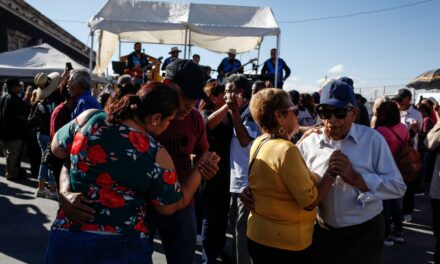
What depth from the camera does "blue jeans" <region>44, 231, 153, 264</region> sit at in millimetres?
1724

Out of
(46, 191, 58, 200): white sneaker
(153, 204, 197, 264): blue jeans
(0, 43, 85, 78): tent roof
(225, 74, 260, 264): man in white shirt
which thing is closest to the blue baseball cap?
(225, 74, 260, 264): man in white shirt

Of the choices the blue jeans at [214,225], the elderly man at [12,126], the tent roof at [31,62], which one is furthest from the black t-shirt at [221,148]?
the tent roof at [31,62]

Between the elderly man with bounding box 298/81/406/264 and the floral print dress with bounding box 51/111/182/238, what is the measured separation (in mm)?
1094

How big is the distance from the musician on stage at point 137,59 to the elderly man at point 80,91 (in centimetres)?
538

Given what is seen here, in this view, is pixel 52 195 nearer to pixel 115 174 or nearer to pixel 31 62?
pixel 115 174

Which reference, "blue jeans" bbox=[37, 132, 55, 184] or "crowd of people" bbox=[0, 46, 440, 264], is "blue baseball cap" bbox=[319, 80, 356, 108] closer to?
"crowd of people" bbox=[0, 46, 440, 264]

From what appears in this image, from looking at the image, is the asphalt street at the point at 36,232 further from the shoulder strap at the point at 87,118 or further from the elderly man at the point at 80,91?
the shoulder strap at the point at 87,118

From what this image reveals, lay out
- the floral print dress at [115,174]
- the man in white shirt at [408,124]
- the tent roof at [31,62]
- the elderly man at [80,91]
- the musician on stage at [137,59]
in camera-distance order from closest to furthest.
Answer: the floral print dress at [115,174]
the elderly man at [80,91]
the man in white shirt at [408,124]
the musician on stage at [137,59]
the tent roof at [31,62]

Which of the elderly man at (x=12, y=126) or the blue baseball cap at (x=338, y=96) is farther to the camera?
the elderly man at (x=12, y=126)

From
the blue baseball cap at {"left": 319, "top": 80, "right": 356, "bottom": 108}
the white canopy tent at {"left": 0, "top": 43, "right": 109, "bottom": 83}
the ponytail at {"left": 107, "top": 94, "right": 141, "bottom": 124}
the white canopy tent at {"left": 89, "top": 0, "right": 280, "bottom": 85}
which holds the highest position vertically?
the white canopy tent at {"left": 89, "top": 0, "right": 280, "bottom": 85}

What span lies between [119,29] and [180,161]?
6091mm

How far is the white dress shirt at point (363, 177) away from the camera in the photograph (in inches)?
88.4

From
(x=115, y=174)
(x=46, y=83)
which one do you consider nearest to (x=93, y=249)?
(x=115, y=174)

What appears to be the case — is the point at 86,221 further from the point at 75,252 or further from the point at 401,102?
the point at 401,102
